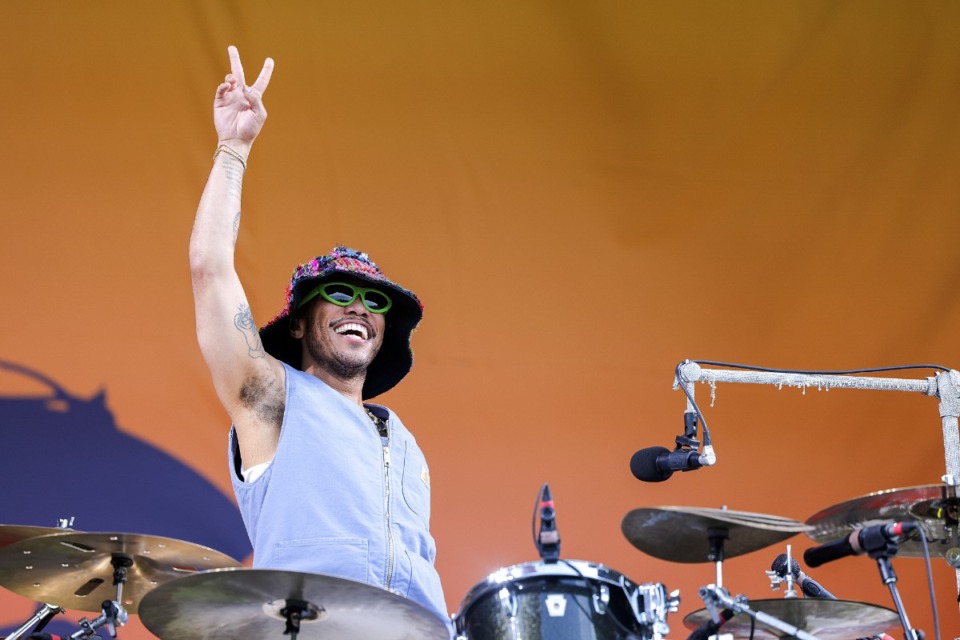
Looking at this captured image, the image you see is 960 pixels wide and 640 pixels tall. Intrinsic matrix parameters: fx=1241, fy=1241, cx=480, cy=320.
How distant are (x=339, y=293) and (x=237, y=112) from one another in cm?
57

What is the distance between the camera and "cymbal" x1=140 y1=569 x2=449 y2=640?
8.39 feet

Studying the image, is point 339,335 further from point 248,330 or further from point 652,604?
point 652,604

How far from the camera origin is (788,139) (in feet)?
16.3

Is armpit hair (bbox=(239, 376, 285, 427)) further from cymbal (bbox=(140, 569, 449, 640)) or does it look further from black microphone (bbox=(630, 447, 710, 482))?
black microphone (bbox=(630, 447, 710, 482))

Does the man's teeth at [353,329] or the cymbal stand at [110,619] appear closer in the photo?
the cymbal stand at [110,619]

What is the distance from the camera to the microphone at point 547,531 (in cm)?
252

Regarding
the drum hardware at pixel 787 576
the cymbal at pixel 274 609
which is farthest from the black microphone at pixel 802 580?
the cymbal at pixel 274 609

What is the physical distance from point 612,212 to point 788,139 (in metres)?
0.80

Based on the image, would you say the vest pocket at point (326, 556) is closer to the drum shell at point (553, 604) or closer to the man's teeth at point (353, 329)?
the drum shell at point (553, 604)

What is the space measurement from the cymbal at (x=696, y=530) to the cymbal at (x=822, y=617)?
456 mm

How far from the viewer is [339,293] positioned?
3.53 m

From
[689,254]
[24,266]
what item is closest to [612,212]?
[689,254]

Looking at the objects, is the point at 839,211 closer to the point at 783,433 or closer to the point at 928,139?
the point at 928,139

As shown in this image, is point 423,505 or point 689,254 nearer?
point 423,505
